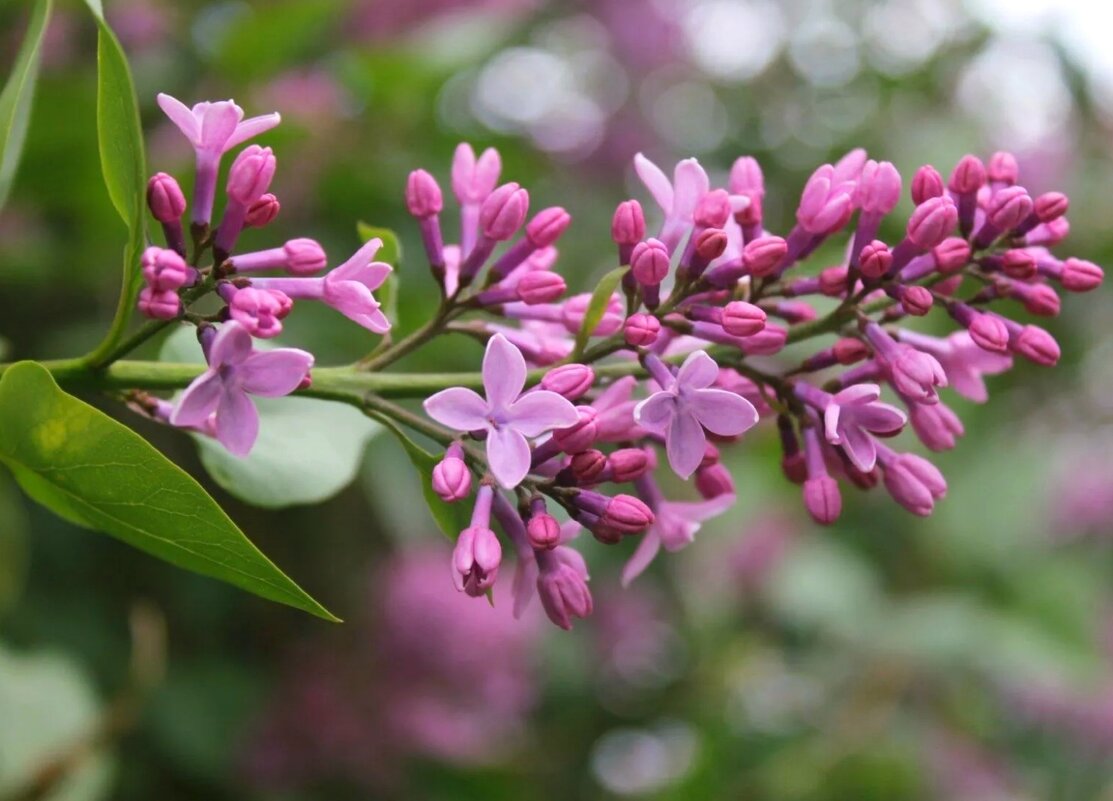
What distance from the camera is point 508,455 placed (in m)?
0.69

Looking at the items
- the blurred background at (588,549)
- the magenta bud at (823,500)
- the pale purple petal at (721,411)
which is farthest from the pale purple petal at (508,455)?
the blurred background at (588,549)

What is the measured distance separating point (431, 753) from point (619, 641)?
57cm

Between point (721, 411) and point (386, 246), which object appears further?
point (386, 246)

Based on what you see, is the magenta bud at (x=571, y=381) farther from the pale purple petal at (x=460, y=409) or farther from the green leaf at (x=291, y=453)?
the green leaf at (x=291, y=453)

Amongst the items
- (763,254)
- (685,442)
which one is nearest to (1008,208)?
(763,254)

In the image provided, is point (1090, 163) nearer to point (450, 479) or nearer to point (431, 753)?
point (431, 753)

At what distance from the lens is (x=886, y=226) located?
2.25m

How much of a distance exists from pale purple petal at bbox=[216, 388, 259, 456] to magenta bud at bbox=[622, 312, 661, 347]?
225 mm

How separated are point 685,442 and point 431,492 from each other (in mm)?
169

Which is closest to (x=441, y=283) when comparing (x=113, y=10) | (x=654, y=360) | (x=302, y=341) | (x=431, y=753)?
(x=654, y=360)

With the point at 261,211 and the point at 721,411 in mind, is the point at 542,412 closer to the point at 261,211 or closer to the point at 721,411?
the point at 721,411

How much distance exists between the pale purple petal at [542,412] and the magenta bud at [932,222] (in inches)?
9.9

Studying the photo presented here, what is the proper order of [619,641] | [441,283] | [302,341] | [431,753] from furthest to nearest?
[619,641] → [431,753] → [302,341] → [441,283]

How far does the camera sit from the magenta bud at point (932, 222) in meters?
0.75
